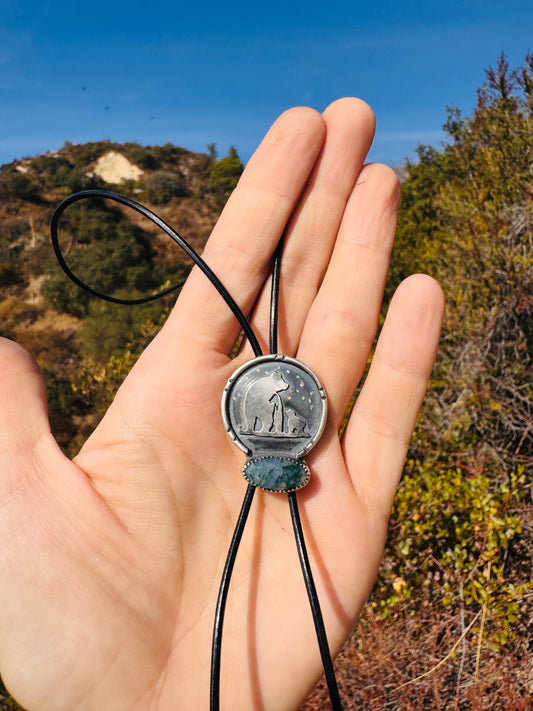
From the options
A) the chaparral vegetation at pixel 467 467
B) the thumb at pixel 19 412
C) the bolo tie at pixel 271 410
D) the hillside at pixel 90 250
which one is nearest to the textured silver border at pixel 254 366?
the bolo tie at pixel 271 410

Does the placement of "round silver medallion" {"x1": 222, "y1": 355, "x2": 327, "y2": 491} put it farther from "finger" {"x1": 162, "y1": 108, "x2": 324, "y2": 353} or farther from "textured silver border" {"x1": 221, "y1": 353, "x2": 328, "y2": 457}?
"finger" {"x1": 162, "y1": 108, "x2": 324, "y2": 353}

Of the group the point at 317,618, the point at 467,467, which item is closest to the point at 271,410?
the point at 317,618

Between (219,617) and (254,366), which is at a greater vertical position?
(254,366)

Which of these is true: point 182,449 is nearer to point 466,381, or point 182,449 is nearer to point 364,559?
point 364,559

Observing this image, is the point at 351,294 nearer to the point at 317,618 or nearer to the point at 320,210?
the point at 320,210

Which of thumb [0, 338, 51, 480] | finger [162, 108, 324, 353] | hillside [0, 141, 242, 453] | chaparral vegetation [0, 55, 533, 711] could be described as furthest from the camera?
hillside [0, 141, 242, 453]

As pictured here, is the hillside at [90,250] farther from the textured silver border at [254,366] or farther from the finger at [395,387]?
the finger at [395,387]

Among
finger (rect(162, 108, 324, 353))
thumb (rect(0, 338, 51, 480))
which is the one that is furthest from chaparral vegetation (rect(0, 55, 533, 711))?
thumb (rect(0, 338, 51, 480))

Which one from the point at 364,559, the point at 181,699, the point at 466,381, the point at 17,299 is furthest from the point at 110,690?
the point at 17,299
